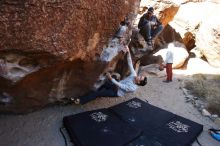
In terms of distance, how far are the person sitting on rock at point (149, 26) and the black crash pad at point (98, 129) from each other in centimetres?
331

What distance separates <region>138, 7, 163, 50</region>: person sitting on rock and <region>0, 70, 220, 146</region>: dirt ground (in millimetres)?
1599

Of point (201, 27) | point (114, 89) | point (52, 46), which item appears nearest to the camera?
point (52, 46)

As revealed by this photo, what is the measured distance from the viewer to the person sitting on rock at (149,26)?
8.11 metres

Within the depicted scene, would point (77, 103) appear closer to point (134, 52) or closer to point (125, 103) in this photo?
point (125, 103)

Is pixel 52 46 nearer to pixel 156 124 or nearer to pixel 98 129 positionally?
pixel 98 129

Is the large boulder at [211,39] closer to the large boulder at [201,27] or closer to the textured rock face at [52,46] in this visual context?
the large boulder at [201,27]

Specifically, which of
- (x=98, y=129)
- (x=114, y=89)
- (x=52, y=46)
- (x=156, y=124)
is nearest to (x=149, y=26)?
(x=114, y=89)

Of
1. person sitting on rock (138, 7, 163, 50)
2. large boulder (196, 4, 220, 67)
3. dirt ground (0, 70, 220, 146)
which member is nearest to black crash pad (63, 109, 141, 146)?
dirt ground (0, 70, 220, 146)

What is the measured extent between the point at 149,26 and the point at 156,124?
11.4 ft

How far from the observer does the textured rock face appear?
3.93 metres

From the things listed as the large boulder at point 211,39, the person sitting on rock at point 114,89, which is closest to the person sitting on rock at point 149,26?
the person sitting on rock at point 114,89

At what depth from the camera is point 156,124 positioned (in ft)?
18.9

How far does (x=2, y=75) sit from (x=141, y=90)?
427 centimetres

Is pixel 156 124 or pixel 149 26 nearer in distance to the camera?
pixel 156 124
